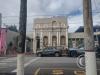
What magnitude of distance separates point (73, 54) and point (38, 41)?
1150 inches

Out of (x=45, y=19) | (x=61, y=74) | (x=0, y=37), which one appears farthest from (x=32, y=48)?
(x=61, y=74)

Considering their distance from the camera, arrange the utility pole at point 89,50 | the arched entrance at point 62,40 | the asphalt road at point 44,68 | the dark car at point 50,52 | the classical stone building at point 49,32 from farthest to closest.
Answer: the classical stone building at point 49,32 < the arched entrance at point 62,40 < the dark car at point 50,52 < the asphalt road at point 44,68 < the utility pole at point 89,50

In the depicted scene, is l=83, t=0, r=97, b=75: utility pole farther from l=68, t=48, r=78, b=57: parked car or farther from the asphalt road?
l=68, t=48, r=78, b=57: parked car

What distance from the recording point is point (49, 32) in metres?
75.2

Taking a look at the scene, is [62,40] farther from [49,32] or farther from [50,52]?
[50,52]

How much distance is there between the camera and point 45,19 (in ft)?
249

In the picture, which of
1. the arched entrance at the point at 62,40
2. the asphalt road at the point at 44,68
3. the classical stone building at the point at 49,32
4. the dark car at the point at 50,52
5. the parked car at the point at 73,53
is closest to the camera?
the asphalt road at the point at 44,68

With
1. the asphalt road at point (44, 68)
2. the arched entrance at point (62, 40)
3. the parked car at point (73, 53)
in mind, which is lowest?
the asphalt road at point (44, 68)

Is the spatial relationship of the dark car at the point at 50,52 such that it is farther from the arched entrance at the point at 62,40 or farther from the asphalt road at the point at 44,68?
the arched entrance at the point at 62,40

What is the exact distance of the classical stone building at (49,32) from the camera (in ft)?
244

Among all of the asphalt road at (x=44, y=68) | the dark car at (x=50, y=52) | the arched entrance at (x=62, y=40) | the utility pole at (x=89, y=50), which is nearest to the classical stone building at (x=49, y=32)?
the arched entrance at (x=62, y=40)

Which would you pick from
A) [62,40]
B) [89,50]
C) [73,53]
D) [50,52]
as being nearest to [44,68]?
[89,50]

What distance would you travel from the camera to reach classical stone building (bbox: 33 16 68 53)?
74.4 meters

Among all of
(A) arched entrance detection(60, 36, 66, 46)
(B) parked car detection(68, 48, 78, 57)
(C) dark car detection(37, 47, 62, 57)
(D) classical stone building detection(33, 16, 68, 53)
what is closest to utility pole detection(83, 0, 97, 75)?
(B) parked car detection(68, 48, 78, 57)
